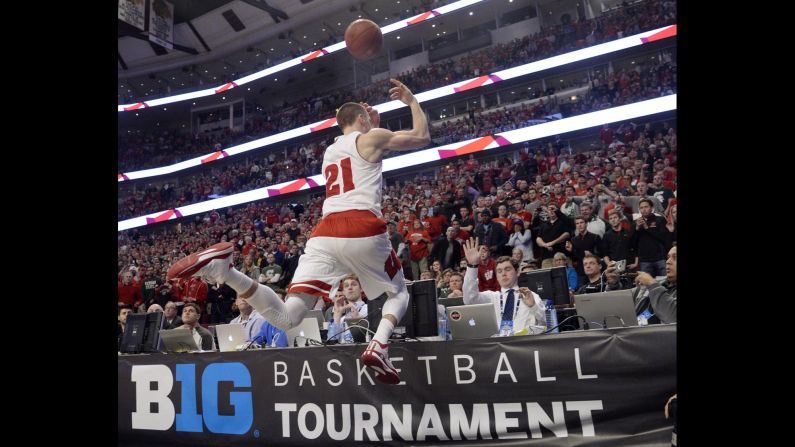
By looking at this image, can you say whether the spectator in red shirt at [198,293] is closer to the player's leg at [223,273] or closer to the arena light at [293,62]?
the player's leg at [223,273]

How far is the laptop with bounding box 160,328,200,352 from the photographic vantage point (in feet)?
19.3

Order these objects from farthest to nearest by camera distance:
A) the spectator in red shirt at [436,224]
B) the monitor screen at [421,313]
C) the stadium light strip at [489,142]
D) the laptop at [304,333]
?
the stadium light strip at [489,142] → the spectator in red shirt at [436,224] → the laptop at [304,333] → the monitor screen at [421,313]

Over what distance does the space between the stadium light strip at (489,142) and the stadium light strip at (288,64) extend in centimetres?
531

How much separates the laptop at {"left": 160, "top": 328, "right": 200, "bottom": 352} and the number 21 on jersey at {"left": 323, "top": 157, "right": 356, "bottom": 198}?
2725 millimetres

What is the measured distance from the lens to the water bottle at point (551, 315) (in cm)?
488

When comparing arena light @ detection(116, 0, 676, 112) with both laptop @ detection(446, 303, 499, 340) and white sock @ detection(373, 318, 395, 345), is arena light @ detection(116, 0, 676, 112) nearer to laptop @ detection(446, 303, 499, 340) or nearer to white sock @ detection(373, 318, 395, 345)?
laptop @ detection(446, 303, 499, 340)

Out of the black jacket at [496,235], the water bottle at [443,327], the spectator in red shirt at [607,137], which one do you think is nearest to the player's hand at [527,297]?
the water bottle at [443,327]

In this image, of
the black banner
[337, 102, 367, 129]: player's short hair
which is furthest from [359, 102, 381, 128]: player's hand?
the black banner

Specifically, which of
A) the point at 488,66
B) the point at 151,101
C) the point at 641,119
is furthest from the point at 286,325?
the point at 151,101

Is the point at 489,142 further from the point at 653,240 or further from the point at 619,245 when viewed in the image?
the point at 653,240

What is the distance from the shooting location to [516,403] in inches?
149

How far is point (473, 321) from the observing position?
180 inches
